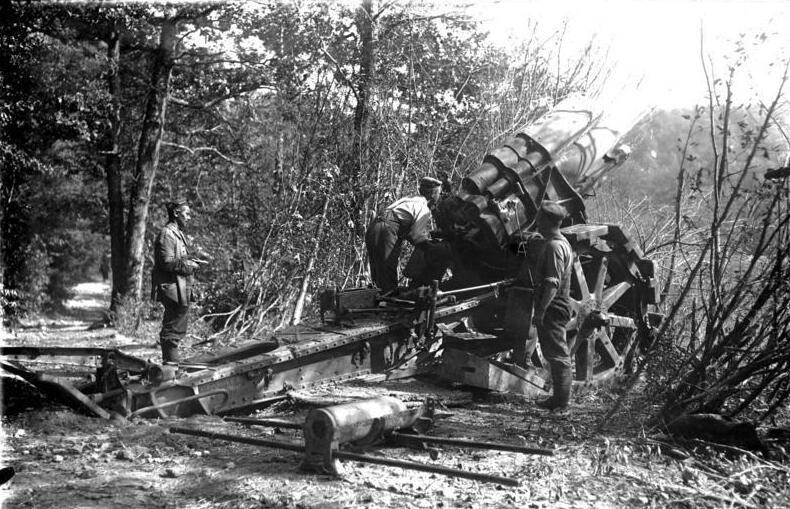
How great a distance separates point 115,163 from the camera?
18109 millimetres

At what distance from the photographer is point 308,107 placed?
13008 mm

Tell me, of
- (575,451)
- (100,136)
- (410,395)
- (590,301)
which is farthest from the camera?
(100,136)

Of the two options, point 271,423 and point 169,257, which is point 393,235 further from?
point 271,423

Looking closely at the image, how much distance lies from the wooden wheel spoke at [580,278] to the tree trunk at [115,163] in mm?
11735

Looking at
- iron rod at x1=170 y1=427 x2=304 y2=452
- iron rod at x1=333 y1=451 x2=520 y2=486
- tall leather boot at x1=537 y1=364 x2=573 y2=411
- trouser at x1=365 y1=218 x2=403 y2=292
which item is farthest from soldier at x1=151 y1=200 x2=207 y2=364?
iron rod at x1=333 y1=451 x2=520 y2=486

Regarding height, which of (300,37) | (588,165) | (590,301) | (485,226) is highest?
(300,37)

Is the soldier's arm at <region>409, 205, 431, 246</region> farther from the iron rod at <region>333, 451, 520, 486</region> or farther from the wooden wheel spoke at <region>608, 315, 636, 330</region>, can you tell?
the iron rod at <region>333, 451, 520, 486</region>

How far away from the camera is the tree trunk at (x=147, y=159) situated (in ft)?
54.6

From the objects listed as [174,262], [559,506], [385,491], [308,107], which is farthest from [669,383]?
[308,107]

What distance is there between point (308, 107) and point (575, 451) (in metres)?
8.99

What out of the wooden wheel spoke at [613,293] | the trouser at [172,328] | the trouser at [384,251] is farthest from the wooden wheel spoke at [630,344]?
the trouser at [172,328]

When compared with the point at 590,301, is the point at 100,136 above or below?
above

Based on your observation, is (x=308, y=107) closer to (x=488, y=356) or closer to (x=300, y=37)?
(x=300, y=37)

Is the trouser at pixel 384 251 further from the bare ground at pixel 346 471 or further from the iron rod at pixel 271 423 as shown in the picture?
the iron rod at pixel 271 423
